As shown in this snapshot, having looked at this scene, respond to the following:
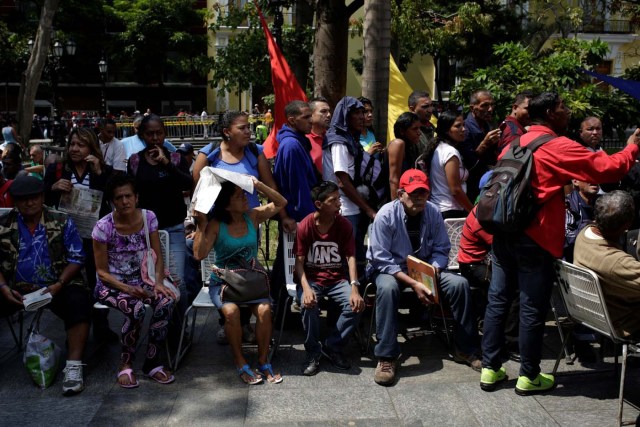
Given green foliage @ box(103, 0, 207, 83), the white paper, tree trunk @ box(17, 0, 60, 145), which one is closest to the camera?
the white paper

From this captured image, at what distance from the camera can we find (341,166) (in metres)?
6.20

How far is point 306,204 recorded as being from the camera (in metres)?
6.08

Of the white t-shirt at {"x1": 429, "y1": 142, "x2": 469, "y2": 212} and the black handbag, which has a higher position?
the white t-shirt at {"x1": 429, "y1": 142, "x2": 469, "y2": 212}

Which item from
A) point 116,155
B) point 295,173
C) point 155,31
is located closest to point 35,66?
point 116,155

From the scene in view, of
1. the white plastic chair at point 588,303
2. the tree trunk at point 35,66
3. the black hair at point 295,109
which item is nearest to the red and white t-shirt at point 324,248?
the black hair at point 295,109

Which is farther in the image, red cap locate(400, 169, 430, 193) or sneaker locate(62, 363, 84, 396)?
red cap locate(400, 169, 430, 193)

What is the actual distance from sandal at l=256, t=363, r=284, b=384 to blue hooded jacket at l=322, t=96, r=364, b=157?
1.96 m

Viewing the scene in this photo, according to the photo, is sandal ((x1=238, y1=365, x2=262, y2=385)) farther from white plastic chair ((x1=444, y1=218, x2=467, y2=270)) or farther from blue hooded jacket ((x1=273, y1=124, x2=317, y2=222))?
white plastic chair ((x1=444, y1=218, x2=467, y2=270))

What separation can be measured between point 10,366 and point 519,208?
388 cm

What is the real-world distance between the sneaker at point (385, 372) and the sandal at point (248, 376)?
2.71 ft

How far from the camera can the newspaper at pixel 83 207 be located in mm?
6059

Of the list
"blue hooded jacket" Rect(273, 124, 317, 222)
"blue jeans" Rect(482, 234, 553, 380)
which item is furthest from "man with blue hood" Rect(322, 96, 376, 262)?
"blue jeans" Rect(482, 234, 553, 380)

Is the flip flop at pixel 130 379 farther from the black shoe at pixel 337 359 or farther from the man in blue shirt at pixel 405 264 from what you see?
the man in blue shirt at pixel 405 264

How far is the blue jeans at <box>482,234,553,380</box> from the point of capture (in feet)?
15.9
